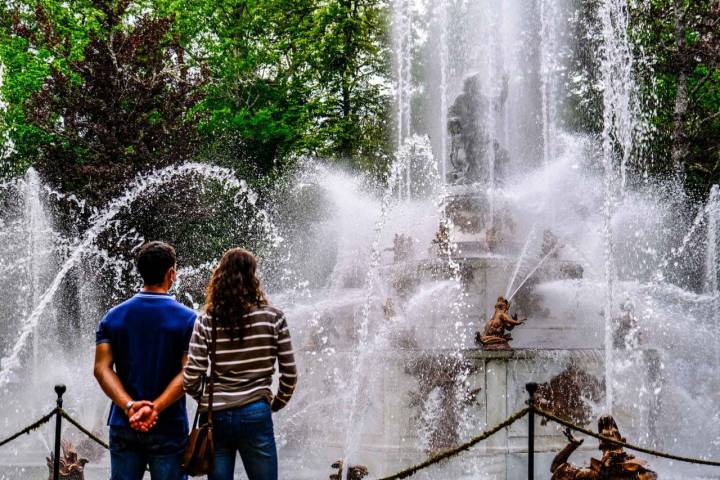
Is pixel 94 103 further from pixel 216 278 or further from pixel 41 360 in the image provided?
pixel 216 278

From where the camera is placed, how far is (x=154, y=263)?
388 cm

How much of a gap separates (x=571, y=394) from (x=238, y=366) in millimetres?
6177

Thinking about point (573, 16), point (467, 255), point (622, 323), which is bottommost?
point (622, 323)

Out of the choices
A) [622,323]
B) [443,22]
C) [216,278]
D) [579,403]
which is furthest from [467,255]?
[216,278]

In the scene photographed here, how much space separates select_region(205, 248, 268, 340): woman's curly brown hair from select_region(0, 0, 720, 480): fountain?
11.4 ft

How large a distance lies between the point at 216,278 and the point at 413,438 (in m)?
5.58

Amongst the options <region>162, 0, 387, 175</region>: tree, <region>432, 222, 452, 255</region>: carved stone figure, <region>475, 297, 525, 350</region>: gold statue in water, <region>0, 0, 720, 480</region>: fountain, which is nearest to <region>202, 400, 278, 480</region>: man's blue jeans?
<region>0, 0, 720, 480</region>: fountain

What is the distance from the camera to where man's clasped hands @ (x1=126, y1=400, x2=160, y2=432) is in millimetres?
3658

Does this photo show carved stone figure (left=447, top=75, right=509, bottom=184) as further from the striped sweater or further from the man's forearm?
the man's forearm

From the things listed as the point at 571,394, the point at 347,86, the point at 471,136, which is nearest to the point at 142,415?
the point at 571,394

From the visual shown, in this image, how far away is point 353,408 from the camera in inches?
364

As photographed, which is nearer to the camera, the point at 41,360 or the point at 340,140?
the point at 41,360

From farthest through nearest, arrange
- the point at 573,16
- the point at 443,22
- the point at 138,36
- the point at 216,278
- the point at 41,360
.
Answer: the point at 573,16, the point at 138,36, the point at 443,22, the point at 41,360, the point at 216,278

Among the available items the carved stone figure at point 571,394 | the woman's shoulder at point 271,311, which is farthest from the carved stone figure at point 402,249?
the woman's shoulder at point 271,311
